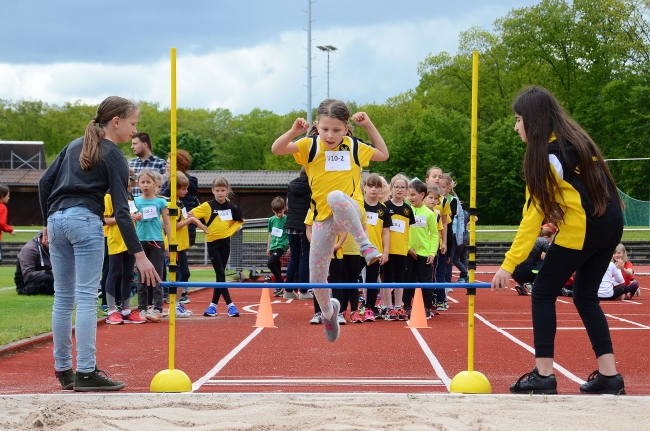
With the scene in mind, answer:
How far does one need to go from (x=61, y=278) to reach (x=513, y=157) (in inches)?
1926

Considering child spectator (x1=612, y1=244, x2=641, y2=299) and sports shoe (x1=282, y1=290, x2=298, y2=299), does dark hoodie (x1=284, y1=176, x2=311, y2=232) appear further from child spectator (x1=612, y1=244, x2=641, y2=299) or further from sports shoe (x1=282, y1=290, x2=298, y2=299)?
child spectator (x1=612, y1=244, x2=641, y2=299)

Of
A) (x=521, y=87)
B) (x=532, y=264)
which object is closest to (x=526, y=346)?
(x=532, y=264)

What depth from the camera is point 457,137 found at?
5831cm

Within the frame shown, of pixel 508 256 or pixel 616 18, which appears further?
pixel 616 18

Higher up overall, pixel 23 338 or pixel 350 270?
pixel 350 270

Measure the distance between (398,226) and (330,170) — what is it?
3.79 m

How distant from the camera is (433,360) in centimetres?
686

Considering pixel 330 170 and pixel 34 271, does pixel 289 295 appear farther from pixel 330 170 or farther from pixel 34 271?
pixel 330 170

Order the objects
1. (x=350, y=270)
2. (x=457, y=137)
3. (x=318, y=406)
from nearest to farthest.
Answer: (x=318, y=406) < (x=350, y=270) < (x=457, y=137)

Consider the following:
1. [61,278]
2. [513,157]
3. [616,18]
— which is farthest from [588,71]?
[61,278]

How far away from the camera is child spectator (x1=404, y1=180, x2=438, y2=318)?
33.0ft

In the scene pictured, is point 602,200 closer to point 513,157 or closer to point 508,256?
point 508,256

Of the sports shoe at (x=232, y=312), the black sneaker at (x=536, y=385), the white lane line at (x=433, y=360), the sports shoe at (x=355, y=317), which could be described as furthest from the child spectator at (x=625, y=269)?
the black sneaker at (x=536, y=385)

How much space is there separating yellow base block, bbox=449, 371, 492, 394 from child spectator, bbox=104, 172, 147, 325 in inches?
192
